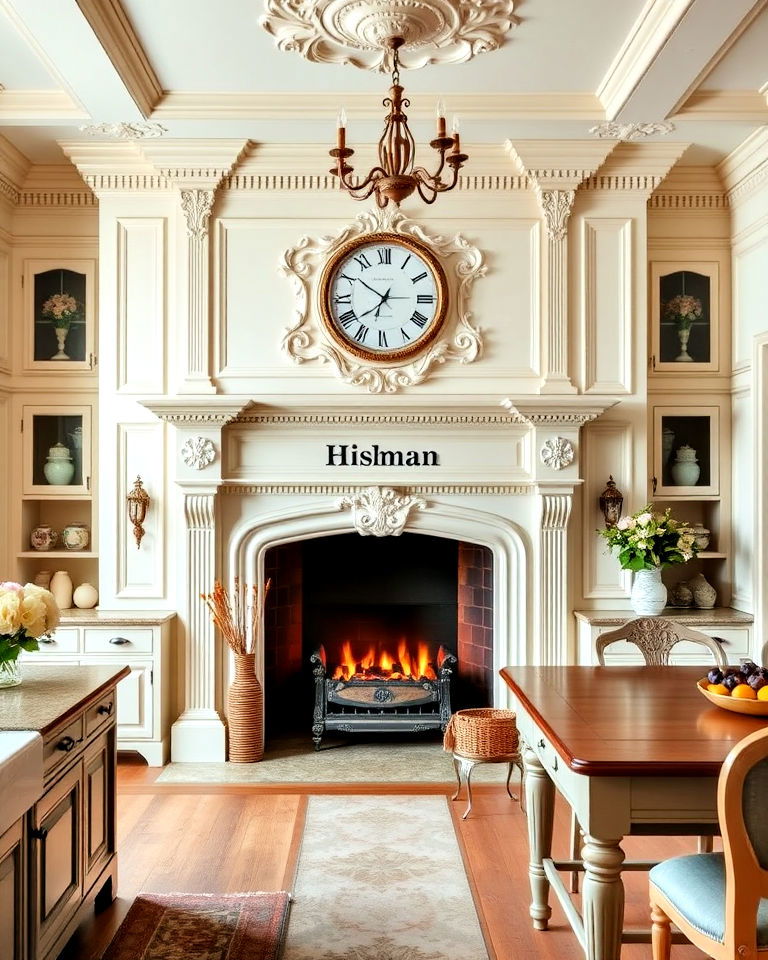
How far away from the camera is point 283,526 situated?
510cm

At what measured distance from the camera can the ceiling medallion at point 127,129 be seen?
4.60 metres

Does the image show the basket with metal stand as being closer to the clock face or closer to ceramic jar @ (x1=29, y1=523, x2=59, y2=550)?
the clock face

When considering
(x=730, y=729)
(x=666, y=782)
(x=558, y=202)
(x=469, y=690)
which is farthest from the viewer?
(x=469, y=690)

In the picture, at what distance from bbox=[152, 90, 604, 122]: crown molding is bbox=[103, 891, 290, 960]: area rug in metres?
3.49

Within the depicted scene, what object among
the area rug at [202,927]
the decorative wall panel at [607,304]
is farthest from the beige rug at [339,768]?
the decorative wall panel at [607,304]

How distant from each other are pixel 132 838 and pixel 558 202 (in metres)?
3.73

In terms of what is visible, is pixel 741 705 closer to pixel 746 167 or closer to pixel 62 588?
pixel 746 167

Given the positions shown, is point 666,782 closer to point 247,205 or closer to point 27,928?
point 27,928

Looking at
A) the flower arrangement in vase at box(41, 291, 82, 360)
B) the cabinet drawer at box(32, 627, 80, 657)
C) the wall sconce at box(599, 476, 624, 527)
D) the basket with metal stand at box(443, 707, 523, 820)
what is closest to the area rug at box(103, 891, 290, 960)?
the basket with metal stand at box(443, 707, 523, 820)

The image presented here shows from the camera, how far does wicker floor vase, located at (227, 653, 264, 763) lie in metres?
4.92

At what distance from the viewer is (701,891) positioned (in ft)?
7.59

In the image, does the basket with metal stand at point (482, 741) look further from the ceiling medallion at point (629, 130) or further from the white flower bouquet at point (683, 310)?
the ceiling medallion at point (629, 130)

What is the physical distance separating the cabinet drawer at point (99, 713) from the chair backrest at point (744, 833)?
6.23 ft

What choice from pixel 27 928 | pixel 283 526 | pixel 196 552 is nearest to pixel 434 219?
pixel 283 526
